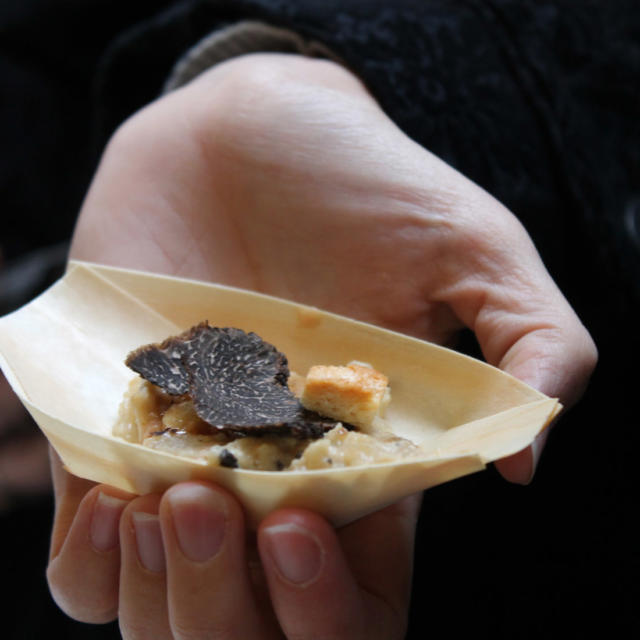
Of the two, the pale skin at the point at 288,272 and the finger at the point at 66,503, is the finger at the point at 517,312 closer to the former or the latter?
the pale skin at the point at 288,272

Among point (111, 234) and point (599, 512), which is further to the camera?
point (111, 234)

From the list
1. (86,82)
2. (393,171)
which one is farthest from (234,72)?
(86,82)

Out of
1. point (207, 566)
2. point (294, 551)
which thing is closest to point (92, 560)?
point (207, 566)

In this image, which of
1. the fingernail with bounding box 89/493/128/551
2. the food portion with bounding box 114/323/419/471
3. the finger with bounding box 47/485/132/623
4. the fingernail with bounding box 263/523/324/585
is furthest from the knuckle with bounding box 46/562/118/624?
the fingernail with bounding box 263/523/324/585

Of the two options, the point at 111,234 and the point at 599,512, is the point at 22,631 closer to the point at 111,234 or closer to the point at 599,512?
the point at 111,234

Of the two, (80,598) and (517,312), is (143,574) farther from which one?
(517,312)

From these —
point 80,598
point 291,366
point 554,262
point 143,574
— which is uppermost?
point 554,262
